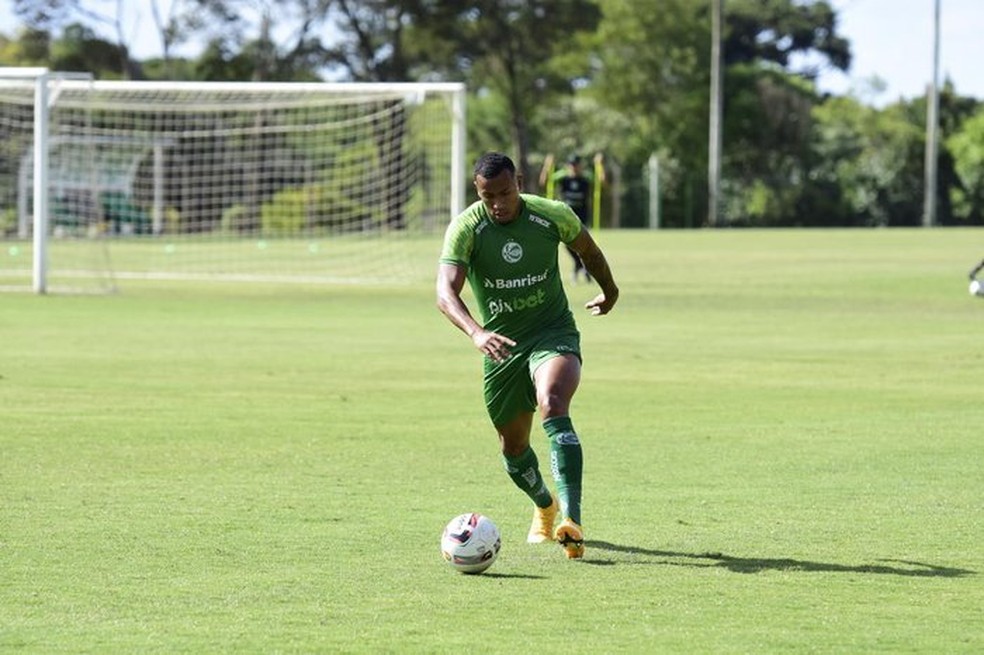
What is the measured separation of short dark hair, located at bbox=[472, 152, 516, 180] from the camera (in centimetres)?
1026

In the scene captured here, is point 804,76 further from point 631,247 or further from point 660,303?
point 660,303

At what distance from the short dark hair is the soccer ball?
1.84 metres

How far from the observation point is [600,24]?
8950 cm

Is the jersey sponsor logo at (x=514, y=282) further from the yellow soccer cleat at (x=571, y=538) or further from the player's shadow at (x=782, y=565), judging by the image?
the player's shadow at (x=782, y=565)

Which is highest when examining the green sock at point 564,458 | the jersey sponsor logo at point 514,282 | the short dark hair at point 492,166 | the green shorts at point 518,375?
the short dark hair at point 492,166

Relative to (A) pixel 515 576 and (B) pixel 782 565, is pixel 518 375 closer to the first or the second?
(A) pixel 515 576

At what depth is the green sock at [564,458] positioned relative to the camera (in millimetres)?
10195

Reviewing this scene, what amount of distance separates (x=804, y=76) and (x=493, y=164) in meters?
119

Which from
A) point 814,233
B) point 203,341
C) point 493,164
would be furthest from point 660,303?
point 814,233

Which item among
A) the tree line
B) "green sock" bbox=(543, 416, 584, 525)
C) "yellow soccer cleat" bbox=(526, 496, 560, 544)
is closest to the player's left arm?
"green sock" bbox=(543, 416, 584, 525)

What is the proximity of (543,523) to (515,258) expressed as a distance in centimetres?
145

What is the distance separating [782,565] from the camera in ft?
32.0

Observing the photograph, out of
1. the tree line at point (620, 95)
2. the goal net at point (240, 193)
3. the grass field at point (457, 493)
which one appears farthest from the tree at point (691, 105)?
the grass field at point (457, 493)

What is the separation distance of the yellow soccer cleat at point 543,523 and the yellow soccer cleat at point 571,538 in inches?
28.1
